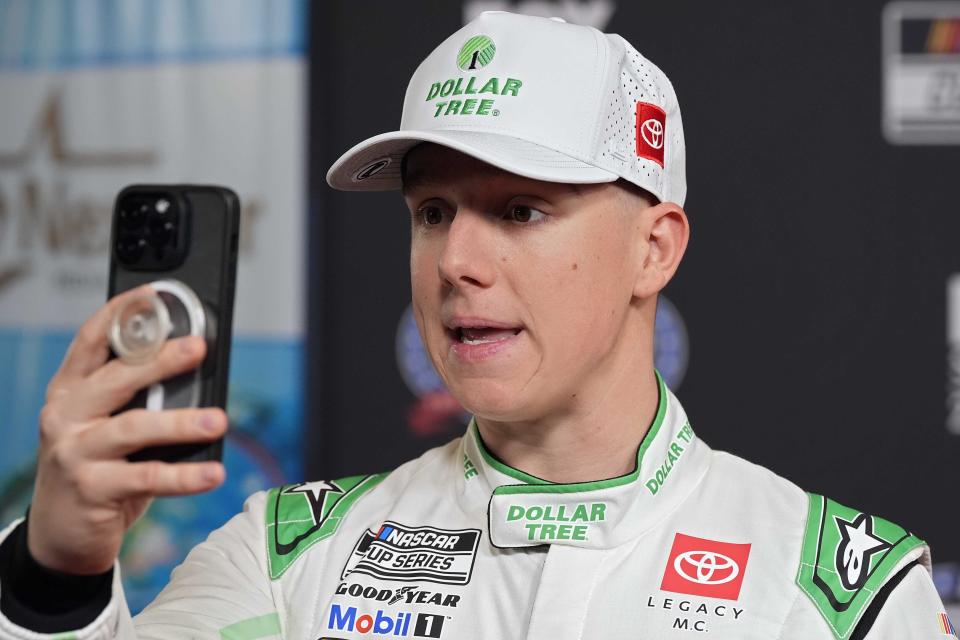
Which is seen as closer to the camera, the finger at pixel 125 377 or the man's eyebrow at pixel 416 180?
the finger at pixel 125 377

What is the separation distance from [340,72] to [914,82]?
1152mm

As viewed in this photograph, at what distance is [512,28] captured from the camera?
3.61 feet

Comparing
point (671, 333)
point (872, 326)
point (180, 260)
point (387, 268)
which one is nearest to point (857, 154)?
point (872, 326)

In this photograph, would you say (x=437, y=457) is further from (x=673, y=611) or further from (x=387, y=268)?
(x=387, y=268)

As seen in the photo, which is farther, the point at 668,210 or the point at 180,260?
the point at 668,210

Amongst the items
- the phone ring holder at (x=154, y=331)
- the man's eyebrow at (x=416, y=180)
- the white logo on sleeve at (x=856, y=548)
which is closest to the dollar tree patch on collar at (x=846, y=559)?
the white logo on sleeve at (x=856, y=548)

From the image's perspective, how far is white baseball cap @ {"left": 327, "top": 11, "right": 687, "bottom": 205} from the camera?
3.42 ft

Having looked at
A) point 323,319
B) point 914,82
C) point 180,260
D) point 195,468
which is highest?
point 914,82

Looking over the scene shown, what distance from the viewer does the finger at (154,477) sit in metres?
0.70

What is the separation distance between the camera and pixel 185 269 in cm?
76

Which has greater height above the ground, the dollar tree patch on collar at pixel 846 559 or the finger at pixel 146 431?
the finger at pixel 146 431

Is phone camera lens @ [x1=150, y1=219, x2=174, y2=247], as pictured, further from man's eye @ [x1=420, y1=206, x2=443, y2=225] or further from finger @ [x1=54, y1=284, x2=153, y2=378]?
man's eye @ [x1=420, y1=206, x2=443, y2=225]

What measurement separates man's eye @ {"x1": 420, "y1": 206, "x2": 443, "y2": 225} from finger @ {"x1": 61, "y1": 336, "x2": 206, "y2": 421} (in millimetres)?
424

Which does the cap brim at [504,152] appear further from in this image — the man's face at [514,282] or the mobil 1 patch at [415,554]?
the mobil 1 patch at [415,554]
